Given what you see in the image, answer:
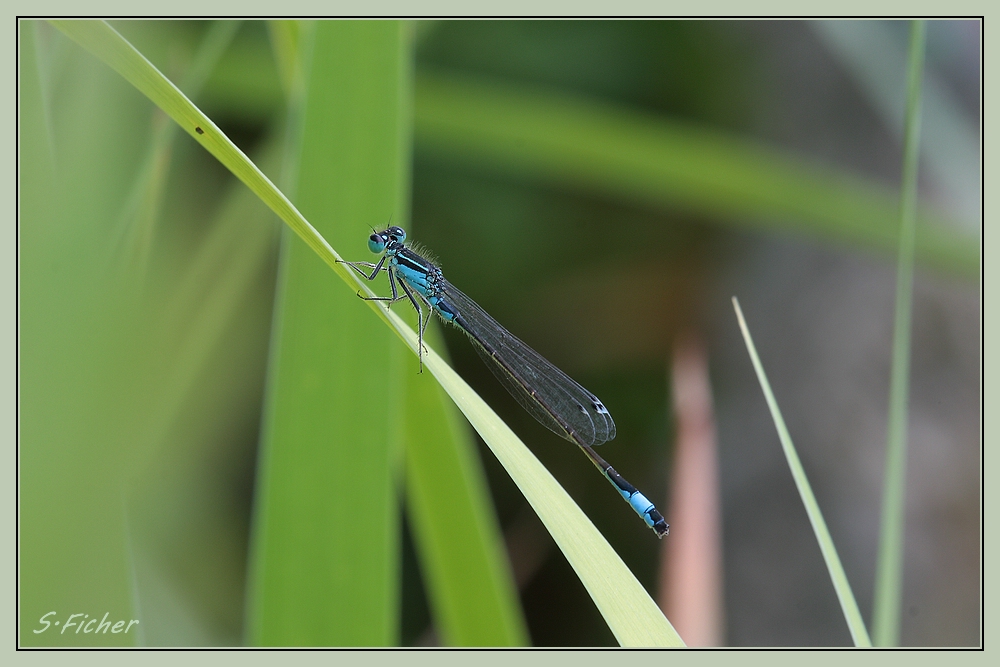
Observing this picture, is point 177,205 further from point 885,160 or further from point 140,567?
point 885,160

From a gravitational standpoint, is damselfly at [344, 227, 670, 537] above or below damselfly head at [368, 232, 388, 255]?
below

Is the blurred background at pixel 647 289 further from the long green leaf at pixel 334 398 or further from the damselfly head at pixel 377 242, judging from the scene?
the long green leaf at pixel 334 398

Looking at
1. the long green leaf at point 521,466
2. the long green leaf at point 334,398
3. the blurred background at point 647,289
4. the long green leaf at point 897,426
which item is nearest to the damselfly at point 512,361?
the blurred background at point 647,289

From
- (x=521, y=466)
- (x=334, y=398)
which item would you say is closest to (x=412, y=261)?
(x=334, y=398)

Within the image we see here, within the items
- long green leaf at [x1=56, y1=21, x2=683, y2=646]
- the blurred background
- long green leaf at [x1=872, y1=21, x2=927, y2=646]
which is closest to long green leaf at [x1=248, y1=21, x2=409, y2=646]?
long green leaf at [x1=56, y1=21, x2=683, y2=646]

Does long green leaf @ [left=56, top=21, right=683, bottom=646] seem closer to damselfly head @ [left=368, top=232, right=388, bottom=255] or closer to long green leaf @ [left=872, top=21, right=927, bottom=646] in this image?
Result: long green leaf @ [left=872, top=21, right=927, bottom=646]
